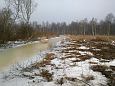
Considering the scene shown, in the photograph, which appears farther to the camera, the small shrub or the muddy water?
the muddy water

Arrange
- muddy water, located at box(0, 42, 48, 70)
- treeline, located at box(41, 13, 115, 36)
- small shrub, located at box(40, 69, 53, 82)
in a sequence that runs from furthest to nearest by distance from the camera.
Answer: treeline, located at box(41, 13, 115, 36) < muddy water, located at box(0, 42, 48, 70) < small shrub, located at box(40, 69, 53, 82)

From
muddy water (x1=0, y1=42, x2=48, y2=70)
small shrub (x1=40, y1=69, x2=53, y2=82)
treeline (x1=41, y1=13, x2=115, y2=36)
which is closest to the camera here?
small shrub (x1=40, y1=69, x2=53, y2=82)

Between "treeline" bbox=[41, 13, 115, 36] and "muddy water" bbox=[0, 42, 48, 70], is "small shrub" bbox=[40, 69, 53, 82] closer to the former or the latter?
"muddy water" bbox=[0, 42, 48, 70]

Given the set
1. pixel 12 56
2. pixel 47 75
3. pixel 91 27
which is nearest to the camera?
pixel 47 75

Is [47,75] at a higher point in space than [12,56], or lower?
higher

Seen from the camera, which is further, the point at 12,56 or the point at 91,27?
the point at 91,27

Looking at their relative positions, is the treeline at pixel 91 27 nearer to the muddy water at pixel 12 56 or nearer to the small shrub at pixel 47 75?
the muddy water at pixel 12 56

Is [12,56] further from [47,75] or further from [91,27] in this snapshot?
[91,27]

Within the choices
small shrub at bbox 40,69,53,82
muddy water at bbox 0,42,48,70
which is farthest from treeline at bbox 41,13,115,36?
small shrub at bbox 40,69,53,82

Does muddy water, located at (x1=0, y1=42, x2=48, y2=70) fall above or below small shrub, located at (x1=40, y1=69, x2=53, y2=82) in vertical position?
below

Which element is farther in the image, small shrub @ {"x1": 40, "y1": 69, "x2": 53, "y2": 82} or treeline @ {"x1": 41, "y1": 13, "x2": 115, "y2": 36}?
treeline @ {"x1": 41, "y1": 13, "x2": 115, "y2": 36}

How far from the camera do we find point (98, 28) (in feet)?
A: 351

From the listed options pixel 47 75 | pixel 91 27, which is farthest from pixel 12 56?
pixel 91 27

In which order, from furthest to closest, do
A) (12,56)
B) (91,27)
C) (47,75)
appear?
(91,27)
(12,56)
(47,75)
